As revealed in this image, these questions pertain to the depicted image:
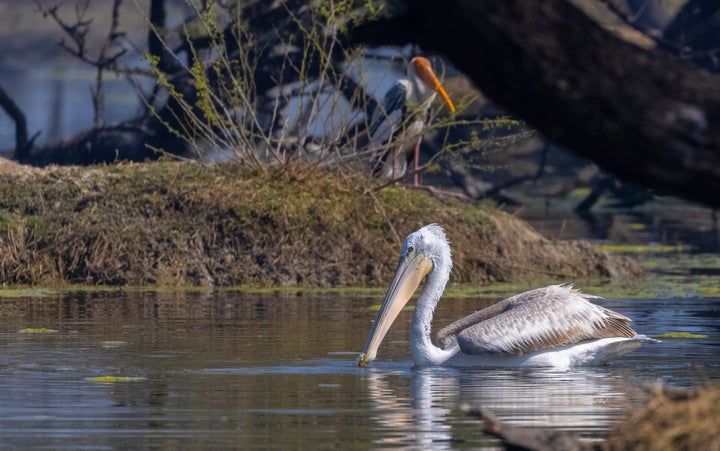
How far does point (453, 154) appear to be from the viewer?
1862 centimetres

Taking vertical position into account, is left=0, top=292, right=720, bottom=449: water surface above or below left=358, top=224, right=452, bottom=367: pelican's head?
below

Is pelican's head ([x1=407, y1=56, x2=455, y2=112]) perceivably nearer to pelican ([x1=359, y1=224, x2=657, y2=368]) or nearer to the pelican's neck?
the pelican's neck

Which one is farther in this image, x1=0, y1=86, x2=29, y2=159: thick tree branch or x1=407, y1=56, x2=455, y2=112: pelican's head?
x1=0, y1=86, x2=29, y2=159: thick tree branch

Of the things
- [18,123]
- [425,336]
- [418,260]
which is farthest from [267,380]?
[18,123]

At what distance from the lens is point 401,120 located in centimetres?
2023

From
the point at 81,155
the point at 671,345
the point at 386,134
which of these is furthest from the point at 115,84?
the point at 671,345

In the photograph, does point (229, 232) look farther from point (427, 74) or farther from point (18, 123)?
point (18, 123)

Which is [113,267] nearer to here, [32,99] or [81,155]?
[81,155]

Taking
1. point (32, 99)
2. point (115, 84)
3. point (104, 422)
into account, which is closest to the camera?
point (104, 422)

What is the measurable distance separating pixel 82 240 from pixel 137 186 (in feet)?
3.87

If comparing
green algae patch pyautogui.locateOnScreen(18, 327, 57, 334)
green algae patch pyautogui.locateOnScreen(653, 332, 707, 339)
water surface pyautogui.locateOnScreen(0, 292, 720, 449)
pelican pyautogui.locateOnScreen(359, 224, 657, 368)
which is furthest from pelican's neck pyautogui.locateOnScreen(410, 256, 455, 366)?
green algae patch pyautogui.locateOnScreen(18, 327, 57, 334)

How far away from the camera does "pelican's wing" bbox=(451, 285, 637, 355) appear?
11328 millimetres

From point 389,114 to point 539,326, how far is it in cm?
902

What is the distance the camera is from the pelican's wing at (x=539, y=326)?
11328mm
